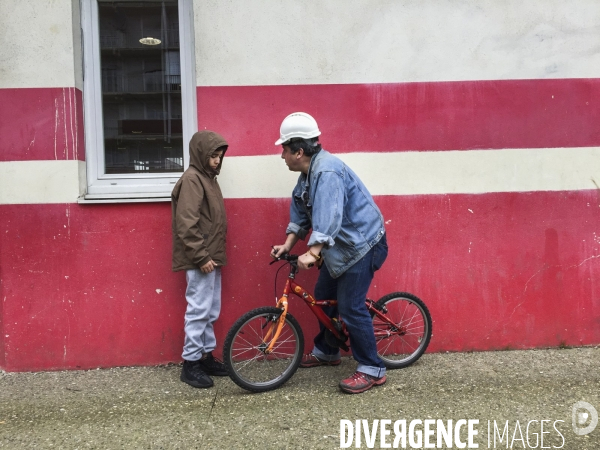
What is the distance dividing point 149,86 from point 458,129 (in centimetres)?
256

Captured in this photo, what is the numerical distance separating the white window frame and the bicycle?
132 cm

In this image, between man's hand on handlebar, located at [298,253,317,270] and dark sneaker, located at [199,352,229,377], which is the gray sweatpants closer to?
dark sneaker, located at [199,352,229,377]

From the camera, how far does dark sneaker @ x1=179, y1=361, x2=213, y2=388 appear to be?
4.20 m

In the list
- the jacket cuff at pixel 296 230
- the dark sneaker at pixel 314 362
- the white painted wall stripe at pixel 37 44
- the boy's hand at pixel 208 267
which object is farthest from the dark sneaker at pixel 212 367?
the white painted wall stripe at pixel 37 44

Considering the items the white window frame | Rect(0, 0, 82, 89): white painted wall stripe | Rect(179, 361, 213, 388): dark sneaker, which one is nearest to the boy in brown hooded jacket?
Rect(179, 361, 213, 388): dark sneaker

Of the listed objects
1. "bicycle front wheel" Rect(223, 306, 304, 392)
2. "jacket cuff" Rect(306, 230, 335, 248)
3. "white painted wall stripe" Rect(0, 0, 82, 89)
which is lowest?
"bicycle front wheel" Rect(223, 306, 304, 392)

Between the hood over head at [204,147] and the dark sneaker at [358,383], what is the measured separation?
1.82m

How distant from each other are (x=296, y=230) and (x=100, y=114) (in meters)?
1.92

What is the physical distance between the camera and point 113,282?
14.9 feet

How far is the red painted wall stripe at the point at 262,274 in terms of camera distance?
4504 millimetres

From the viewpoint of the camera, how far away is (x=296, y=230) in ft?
13.9

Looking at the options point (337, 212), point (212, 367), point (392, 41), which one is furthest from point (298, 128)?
point (212, 367)

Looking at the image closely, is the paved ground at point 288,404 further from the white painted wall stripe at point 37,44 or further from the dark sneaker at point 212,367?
the white painted wall stripe at point 37,44

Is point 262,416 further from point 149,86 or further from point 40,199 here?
point 149,86
